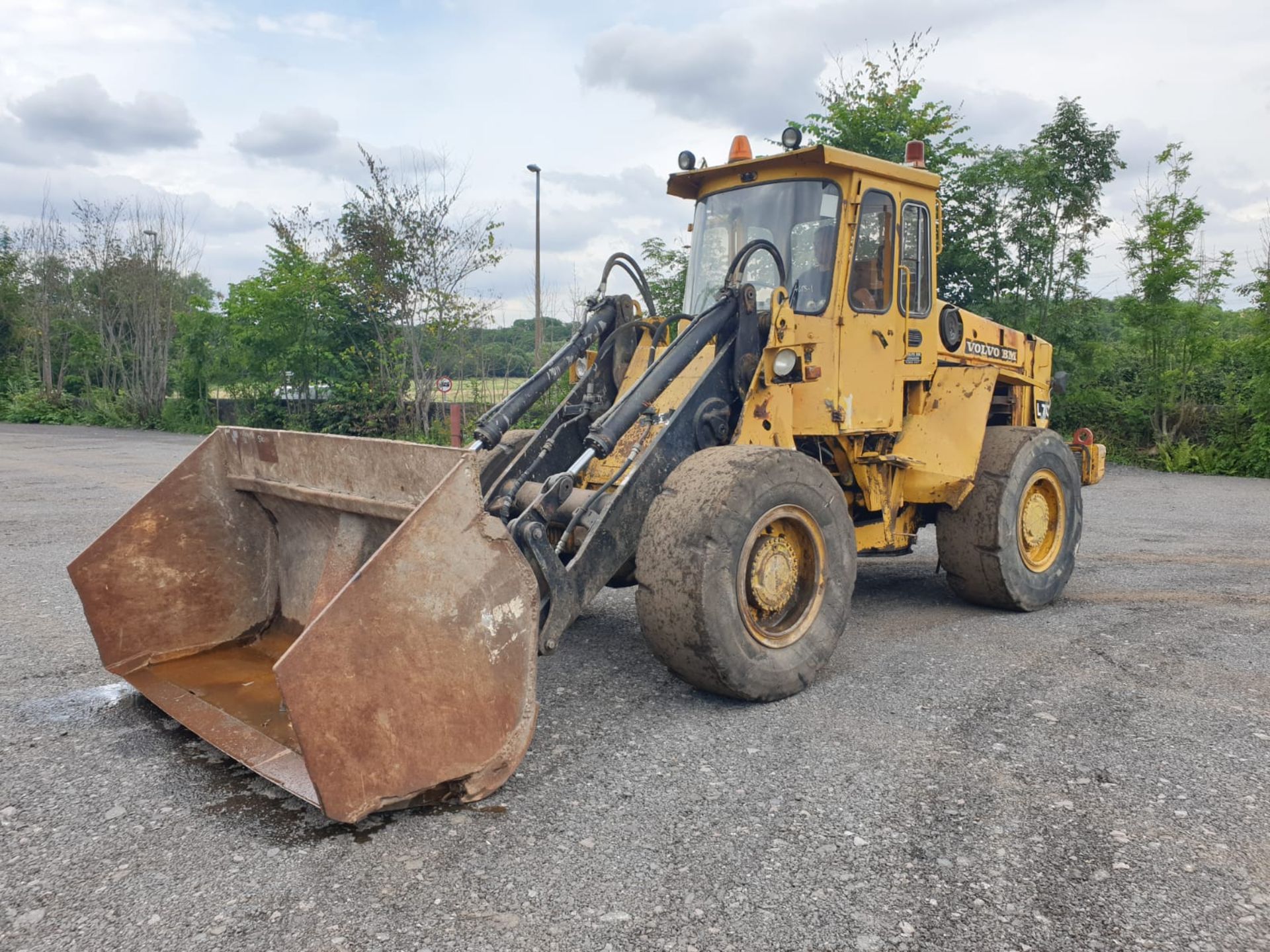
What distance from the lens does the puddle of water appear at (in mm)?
4387

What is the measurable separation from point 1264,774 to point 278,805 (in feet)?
12.4

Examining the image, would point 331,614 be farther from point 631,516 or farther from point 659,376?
point 659,376

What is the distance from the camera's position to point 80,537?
923 cm

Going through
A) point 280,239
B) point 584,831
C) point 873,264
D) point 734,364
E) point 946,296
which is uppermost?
point 280,239

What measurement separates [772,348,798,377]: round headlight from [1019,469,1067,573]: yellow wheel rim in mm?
2295

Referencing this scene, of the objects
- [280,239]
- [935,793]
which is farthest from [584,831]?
[280,239]

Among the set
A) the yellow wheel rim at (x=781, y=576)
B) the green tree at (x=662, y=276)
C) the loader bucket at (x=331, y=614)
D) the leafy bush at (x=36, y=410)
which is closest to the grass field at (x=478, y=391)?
the green tree at (x=662, y=276)

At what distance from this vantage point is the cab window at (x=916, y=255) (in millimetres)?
5715

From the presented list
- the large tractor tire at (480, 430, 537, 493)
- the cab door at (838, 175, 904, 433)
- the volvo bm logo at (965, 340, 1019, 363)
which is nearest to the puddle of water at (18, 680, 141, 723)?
the large tractor tire at (480, 430, 537, 493)

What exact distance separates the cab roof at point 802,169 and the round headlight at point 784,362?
3.66 feet

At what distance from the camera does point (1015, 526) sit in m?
6.24

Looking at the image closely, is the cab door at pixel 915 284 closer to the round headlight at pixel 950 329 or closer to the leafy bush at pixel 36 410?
the round headlight at pixel 950 329

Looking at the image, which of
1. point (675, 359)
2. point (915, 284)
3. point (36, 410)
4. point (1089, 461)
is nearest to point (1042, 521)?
point (1089, 461)

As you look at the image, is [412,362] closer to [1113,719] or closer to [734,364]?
[734,364]
